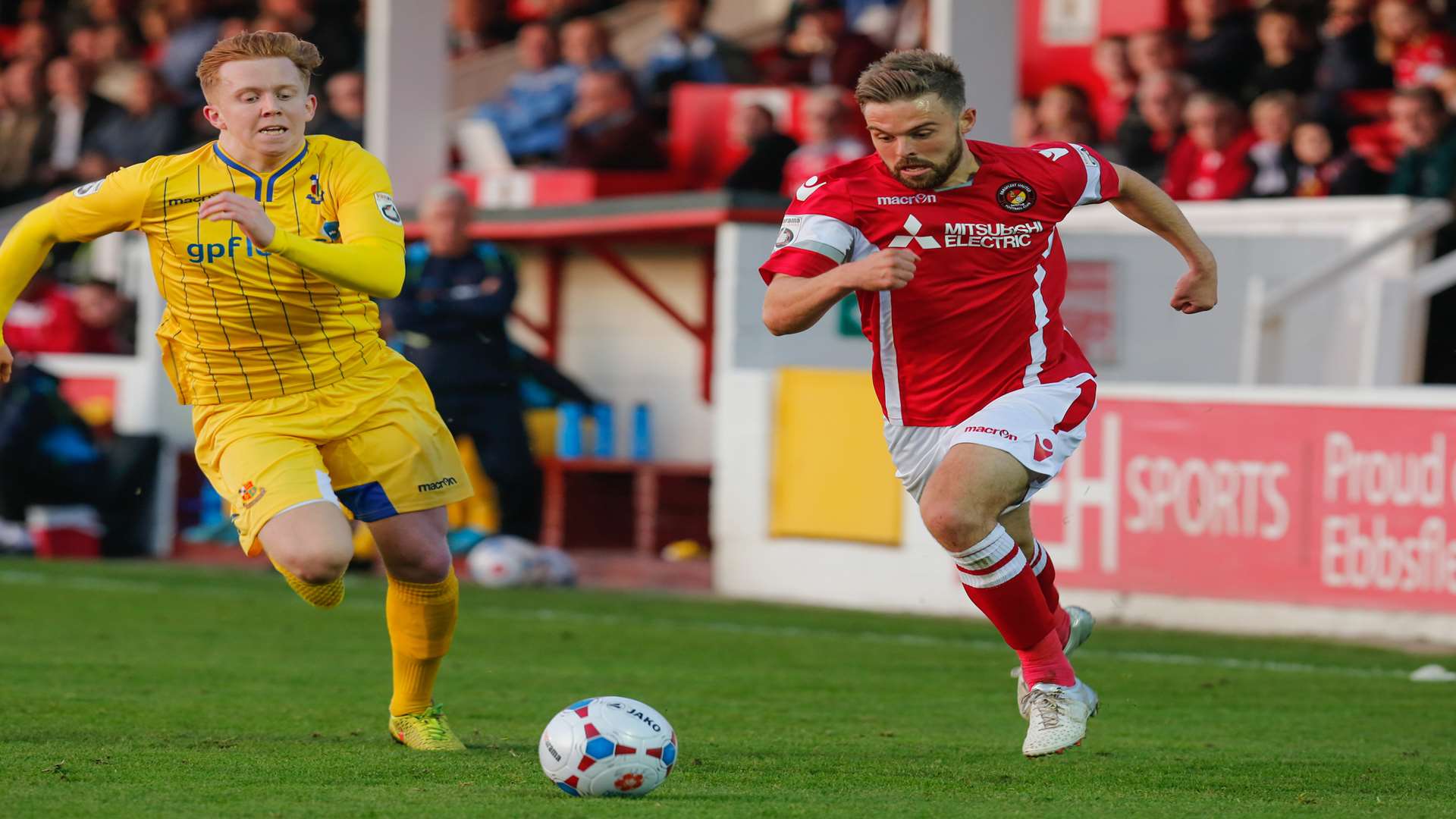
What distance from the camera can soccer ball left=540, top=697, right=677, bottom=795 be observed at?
18.5 feet

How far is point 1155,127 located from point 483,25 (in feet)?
28.4

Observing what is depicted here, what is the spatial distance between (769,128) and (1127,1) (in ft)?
13.5

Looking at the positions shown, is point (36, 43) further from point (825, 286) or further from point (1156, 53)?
point (825, 286)

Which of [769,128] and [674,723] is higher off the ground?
[769,128]

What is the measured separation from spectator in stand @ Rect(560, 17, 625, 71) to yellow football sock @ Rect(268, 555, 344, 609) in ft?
36.6

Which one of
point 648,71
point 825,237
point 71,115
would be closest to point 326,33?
point 71,115

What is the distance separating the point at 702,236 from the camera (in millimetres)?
15312

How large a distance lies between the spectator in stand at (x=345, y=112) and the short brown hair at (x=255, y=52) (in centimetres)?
1114

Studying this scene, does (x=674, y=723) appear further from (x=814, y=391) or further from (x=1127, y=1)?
(x=1127, y=1)

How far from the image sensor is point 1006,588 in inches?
254

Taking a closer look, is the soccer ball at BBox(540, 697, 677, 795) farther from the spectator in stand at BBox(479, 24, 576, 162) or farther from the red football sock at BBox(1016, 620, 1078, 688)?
the spectator in stand at BBox(479, 24, 576, 162)

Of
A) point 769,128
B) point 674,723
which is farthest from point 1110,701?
point 769,128

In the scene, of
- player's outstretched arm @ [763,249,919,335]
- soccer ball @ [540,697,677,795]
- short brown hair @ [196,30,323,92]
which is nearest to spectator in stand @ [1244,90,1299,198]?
player's outstretched arm @ [763,249,919,335]

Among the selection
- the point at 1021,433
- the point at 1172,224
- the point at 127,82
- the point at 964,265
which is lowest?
the point at 1021,433
